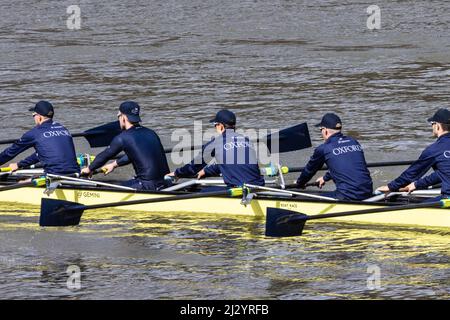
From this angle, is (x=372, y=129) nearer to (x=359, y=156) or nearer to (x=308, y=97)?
(x=308, y=97)

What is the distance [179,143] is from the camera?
93.2 feet

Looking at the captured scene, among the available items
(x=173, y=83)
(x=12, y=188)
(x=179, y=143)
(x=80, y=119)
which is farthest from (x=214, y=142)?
(x=173, y=83)

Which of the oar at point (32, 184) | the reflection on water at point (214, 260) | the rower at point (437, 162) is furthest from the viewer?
the oar at point (32, 184)

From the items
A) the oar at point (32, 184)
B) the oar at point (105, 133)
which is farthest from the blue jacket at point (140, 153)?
the oar at point (105, 133)

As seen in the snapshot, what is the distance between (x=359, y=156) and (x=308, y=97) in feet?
45.0

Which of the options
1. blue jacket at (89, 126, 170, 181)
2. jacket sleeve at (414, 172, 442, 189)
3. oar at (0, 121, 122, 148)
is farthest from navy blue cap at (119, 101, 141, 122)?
jacket sleeve at (414, 172, 442, 189)

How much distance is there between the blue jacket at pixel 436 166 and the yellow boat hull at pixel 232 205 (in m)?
0.41

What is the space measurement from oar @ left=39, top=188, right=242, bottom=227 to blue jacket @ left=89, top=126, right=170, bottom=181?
0.92m

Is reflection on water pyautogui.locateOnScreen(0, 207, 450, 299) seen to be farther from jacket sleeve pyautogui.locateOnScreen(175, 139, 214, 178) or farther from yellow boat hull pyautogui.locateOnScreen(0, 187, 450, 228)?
jacket sleeve pyautogui.locateOnScreen(175, 139, 214, 178)

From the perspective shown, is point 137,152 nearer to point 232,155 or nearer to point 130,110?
point 130,110

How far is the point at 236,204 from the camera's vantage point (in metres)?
20.0

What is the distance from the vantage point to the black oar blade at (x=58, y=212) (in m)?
19.6

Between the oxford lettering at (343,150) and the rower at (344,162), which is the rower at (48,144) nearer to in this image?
the rower at (344,162)

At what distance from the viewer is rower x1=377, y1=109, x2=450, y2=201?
60.4ft
